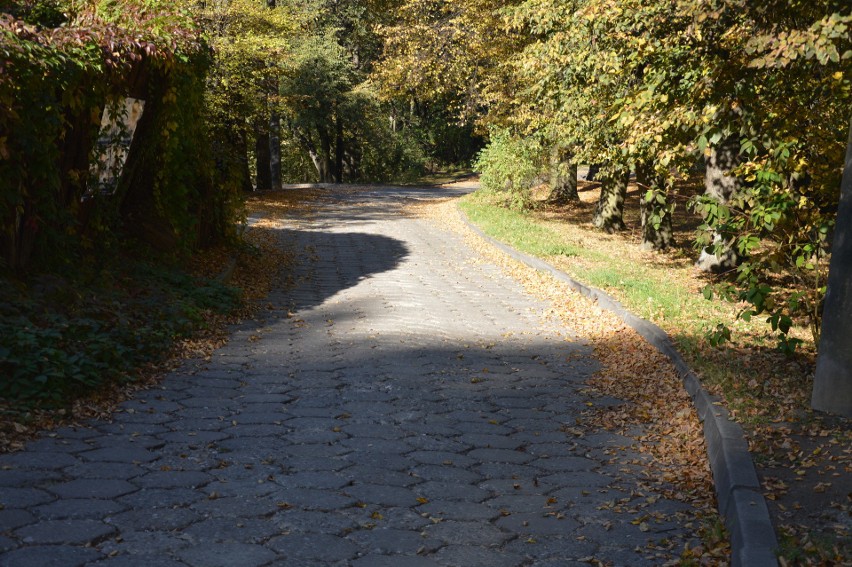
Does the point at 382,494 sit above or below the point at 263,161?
below

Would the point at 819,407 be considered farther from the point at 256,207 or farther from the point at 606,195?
the point at 256,207

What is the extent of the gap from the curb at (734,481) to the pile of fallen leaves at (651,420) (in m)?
Answer: 0.07

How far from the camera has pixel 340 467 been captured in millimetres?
5004

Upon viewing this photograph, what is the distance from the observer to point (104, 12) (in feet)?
26.8

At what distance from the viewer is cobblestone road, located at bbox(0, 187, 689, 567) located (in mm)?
3924

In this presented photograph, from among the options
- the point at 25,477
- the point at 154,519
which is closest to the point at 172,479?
the point at 154,519

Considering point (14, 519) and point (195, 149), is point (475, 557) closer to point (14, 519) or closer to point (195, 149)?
point (14, 519)

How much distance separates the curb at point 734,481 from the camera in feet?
12.0

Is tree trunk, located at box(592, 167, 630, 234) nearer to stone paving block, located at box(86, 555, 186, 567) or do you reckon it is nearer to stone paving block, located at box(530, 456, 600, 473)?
stone paving block, located at box(530, 456, 600, 473)

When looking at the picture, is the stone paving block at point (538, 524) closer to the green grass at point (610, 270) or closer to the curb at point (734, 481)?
the curb at point (734, 481)

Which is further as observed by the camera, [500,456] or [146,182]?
[146,182]

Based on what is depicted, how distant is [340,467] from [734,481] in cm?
219

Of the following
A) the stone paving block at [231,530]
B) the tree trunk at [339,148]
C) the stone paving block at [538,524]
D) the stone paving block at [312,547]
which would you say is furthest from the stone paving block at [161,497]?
the tree trunk at [339,148]

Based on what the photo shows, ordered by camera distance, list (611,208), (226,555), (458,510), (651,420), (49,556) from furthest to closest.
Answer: (611,208)
(651,420)
(458,510)
(226,555)
(49,556)
